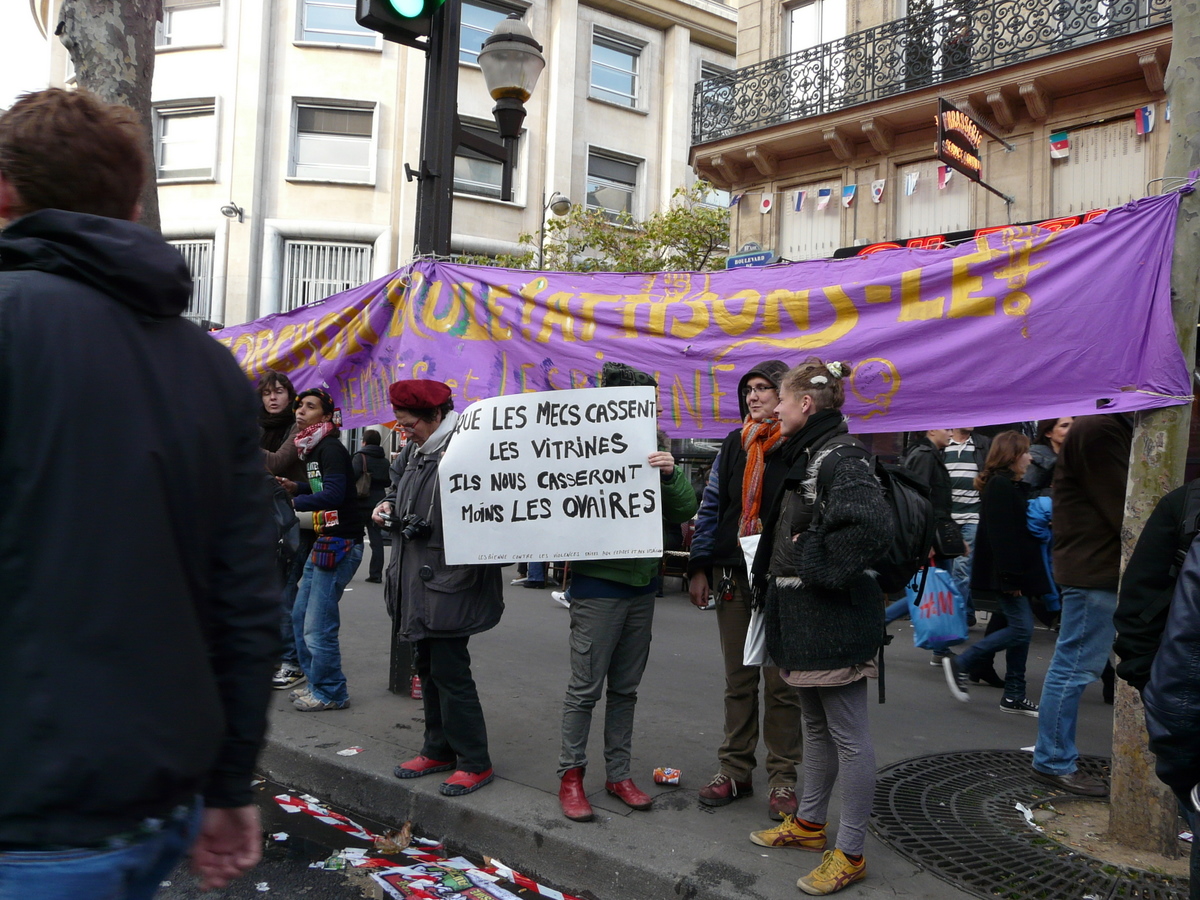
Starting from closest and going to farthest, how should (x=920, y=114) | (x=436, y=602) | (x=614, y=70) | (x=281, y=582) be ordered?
1. (x=281, y=582)
2. (x=436, y=602)
3. (x=920, y=114)
4. (x=614, y=70)

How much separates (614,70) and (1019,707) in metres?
23.3

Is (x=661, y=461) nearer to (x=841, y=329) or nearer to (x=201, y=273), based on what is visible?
(x=841, y=329)

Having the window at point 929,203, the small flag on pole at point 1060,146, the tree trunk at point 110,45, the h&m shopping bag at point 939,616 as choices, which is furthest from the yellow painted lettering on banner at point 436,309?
the small flag on pole at point 1060,146

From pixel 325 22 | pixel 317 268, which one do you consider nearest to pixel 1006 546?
pixel 317 268

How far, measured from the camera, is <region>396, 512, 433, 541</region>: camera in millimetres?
4508

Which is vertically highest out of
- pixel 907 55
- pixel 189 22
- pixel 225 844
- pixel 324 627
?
pixel 189 22

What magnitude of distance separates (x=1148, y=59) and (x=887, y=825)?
1168 cm

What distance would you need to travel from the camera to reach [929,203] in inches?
570

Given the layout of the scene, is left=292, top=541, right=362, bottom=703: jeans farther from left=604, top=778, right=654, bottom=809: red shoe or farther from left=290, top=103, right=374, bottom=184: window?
left=290, top=103, right=374, bottom=184: window

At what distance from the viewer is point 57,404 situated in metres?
→ 1.35

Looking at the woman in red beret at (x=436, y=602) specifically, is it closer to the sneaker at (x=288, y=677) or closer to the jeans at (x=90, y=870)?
the sneaker at (x=288, y=677)

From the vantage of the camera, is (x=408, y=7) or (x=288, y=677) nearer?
(x=408, y=7)

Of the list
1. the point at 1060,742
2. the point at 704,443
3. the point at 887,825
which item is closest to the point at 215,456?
the point at 887,825

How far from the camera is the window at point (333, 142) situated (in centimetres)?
2231
